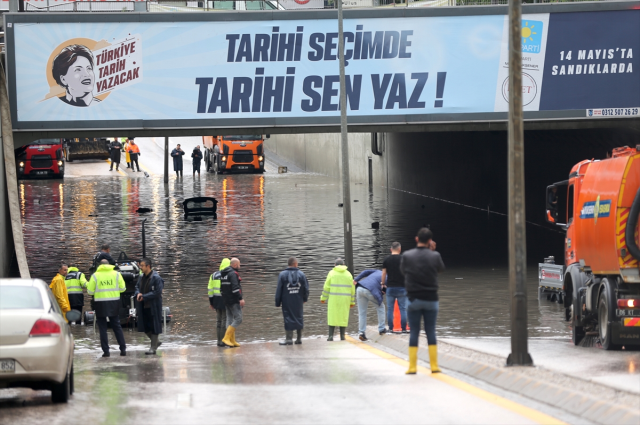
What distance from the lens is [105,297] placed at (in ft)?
52.7

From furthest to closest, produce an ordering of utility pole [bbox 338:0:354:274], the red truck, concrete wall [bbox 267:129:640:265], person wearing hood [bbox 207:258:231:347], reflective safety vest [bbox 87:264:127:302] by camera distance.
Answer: the red truck → concrete wall [bbox 267:129:640:265] → utility pole [bbox 338:0:354:274] → person wearing hood [bbox 207:258:231:347] → reflective safety vest [bbox 87:264:127:302]

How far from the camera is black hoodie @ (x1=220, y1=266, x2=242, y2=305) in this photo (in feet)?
56.1

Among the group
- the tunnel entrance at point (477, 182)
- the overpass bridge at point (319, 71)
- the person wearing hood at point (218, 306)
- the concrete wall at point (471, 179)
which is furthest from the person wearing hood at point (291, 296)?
the concrete wall at point (471, 179)

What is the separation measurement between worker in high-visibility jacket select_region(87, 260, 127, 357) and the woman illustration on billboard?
1096 centimetres

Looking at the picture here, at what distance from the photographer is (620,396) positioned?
9.18 metres

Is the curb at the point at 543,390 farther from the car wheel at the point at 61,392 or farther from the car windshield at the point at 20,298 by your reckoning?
the car windshield at the point at 20,298

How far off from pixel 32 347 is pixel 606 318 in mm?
9636

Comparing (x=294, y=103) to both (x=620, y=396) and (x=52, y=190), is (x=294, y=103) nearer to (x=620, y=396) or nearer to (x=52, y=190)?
(x=620, y=396)

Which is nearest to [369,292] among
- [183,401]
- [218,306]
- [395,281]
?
[395,281]

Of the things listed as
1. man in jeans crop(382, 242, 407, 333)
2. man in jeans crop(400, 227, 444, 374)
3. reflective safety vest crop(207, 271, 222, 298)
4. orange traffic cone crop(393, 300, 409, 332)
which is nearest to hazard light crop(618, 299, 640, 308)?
man in jeans crop(382, 242, 407, 333)

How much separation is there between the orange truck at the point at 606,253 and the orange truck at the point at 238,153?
41.9 metres

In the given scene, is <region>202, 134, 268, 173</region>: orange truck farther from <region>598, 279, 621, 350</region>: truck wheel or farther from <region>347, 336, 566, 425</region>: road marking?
<region>347, 336, 566, 425</region>: road marking

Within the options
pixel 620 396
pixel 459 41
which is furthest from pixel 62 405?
pixel 459 41

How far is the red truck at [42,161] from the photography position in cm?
5319
